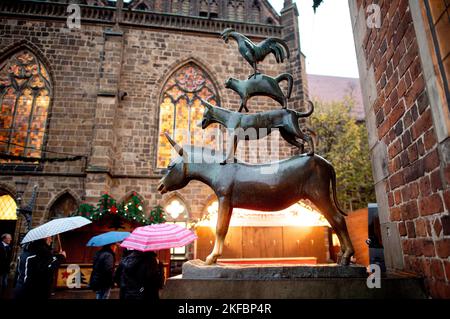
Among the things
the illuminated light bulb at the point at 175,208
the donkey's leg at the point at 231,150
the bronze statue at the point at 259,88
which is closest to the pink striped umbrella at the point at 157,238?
the donkey's leg at the point at 231,150

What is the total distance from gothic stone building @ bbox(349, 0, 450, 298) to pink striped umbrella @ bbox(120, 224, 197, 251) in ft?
9.57

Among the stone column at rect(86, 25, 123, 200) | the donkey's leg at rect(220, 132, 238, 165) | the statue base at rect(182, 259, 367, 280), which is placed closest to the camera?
the statue base at rect(182, 259, 367, 280)

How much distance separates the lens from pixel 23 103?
12.2 m

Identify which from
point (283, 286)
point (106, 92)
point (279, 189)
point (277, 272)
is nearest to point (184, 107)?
point (106, 92)

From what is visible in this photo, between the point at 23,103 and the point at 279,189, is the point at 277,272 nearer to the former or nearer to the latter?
the point at 279,189

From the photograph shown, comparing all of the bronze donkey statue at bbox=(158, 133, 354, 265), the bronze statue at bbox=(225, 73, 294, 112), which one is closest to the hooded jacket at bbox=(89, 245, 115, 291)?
the bronze donkey statue at bbox=(158, 133, 354, 265)

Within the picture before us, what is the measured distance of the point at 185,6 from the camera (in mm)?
15336

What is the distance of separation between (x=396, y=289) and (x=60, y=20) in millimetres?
15443

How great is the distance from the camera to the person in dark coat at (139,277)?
A: 13.2 feet

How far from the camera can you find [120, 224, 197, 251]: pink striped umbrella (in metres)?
4.18

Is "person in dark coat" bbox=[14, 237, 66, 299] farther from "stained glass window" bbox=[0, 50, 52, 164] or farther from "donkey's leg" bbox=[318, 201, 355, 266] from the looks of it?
"stained glass window" bbox=[0, 50, 52, 164]

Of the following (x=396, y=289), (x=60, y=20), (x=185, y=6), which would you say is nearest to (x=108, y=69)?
(x=60, y=20)

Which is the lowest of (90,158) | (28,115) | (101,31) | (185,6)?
(90,158)

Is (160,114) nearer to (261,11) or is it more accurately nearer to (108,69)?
(108,69)
